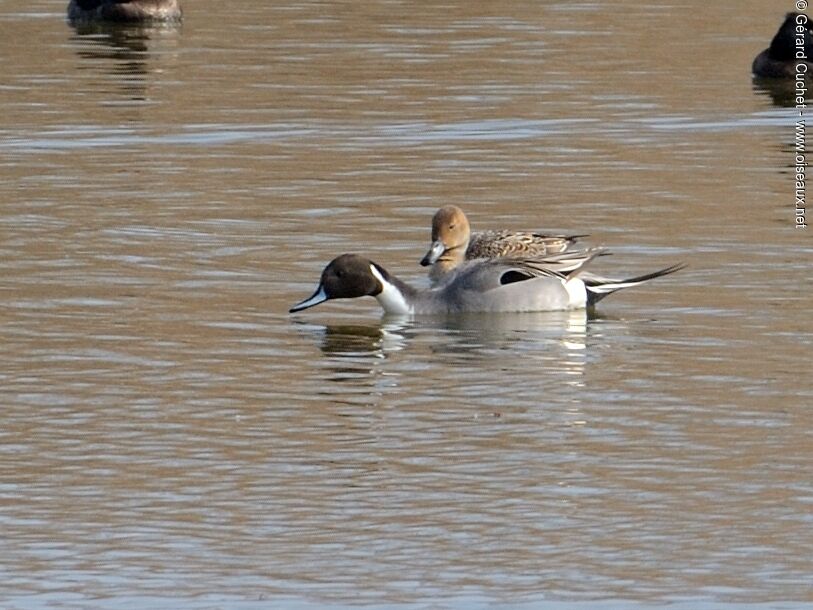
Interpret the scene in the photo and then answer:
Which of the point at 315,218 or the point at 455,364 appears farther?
the point at 315,218

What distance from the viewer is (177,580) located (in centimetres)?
743

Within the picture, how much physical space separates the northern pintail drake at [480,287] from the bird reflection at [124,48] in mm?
8611

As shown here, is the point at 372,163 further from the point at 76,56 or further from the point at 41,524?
the point at 41,524

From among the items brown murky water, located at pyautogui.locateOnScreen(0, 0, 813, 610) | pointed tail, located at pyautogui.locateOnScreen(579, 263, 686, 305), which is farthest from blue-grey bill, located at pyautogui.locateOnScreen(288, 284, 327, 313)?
pointed tail, located at pyautogui.locateOnScreen(579, 263, 686, 305)

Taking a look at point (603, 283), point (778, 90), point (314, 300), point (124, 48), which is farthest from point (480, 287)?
point (124, 48)

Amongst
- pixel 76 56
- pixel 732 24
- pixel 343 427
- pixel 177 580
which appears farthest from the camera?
pixel 732 24

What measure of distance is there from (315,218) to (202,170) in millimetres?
2130

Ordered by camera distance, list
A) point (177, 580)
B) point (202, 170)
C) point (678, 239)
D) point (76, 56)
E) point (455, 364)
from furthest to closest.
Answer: point (76, 56) < point (202, 170) < point (678, 239) < point (455, 364) < point (177, 580)

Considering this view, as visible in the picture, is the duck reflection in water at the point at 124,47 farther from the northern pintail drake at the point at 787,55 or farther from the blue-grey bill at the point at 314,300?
the blue-grey bill at the point at 314,300

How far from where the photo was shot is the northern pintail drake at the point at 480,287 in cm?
1219

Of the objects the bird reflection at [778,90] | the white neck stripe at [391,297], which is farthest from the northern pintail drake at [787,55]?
the white neck stripe at [391,297]

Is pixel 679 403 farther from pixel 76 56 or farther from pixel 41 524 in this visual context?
pixel 76 56

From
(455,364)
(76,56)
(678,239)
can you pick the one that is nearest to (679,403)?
(455,364)

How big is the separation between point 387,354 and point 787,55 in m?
11.9
